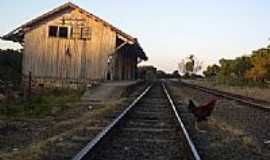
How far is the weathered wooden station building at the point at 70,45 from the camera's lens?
33.3 metres

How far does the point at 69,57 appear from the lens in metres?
34.0

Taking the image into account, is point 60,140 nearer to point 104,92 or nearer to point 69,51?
point 104,92

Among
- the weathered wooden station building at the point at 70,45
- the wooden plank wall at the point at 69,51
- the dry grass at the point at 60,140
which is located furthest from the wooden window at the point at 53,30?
the dry grass at the point at 60,140

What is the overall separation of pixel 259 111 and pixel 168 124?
7013 mm

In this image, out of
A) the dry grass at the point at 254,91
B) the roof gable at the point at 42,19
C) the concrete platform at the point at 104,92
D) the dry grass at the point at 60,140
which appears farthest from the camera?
the dry grass at the point at 254,91

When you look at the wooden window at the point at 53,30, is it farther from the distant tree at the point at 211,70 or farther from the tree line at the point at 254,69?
the distant tree at the point at 211,70

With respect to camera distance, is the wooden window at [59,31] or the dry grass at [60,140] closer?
the dry grass at [60,140]

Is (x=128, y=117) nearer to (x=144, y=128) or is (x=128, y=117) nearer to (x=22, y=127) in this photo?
(x=144, y=128)

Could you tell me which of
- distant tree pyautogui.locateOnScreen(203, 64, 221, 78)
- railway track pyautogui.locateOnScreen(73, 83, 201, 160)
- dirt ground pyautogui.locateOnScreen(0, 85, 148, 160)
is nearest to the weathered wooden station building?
dirt ground pyautogui.locateOnScreen(0, 85, 148, 160)

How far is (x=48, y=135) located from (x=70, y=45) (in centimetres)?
2318

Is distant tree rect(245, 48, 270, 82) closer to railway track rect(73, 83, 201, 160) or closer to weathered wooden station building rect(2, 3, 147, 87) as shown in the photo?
weathered wooden station building rect(2, 3, 147, 87)

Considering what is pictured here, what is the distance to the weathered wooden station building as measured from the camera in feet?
109

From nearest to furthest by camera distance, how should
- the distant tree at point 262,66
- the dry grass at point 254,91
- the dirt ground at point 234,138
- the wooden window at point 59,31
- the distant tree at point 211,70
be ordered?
the dirt ground at point 234,138, the dry grass at point 254,91, the wooden window at point 59,31, the distant tree at point 262,66, the distant tree at point 211,70

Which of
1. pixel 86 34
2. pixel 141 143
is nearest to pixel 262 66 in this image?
pixel 86 34
